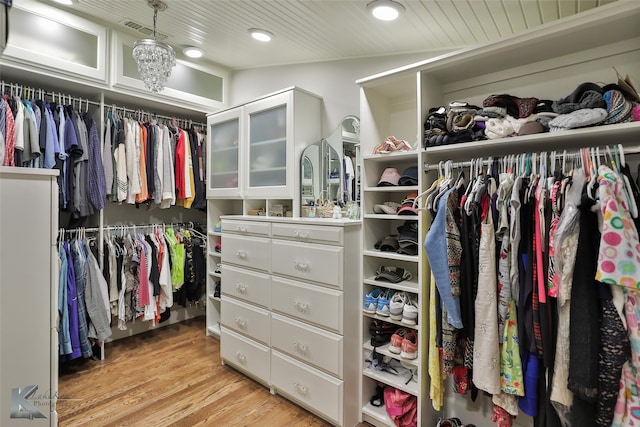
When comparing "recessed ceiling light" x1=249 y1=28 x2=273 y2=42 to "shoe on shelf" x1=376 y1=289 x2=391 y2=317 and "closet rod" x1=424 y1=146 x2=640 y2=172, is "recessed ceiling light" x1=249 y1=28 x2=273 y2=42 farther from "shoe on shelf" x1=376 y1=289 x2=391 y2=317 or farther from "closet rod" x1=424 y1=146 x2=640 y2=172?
"shoe on shelf" x1=376 y1=289 x2=391 y2=317

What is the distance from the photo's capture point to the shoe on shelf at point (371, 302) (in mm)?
2051

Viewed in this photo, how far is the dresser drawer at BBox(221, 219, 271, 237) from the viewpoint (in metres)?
2.36

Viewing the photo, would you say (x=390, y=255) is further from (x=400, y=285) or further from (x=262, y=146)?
(x=262, y=146)

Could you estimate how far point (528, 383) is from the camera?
1.45 metres

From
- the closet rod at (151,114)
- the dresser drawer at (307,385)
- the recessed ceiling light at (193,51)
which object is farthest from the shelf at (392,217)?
the closet rod at (151,114)

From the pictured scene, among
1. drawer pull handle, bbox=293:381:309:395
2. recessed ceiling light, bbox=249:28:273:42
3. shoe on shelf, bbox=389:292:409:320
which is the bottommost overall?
drawer pull handle, bbox=293:381:309:395

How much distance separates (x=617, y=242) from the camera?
3.92 ft

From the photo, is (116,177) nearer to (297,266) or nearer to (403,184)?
(297,266)

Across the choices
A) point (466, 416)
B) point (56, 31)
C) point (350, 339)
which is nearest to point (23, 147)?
point (56, 31)

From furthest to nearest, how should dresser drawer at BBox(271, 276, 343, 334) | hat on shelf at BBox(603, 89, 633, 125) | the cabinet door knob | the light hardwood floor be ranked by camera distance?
the cabinet door knob
the light hardwood floor
dresser drawer at BBox(271, 276, 343, 334)
hat on shelf at BBox(603, 89, 633, 125)

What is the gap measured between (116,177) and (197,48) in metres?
1.30

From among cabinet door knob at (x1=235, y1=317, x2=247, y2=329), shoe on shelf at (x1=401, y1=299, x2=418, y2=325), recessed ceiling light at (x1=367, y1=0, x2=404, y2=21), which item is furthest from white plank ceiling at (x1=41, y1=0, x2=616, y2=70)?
cabinet door knob at (x1=235, y1=317, x2=247, y2=329)

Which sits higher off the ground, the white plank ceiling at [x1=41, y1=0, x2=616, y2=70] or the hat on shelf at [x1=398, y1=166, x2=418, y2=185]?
the white plank ceiling at [x1=41, y1=0, x2=616, y2=70]

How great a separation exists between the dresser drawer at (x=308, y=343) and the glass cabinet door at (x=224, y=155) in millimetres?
1295
